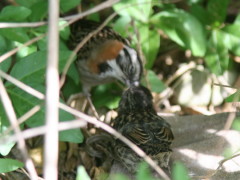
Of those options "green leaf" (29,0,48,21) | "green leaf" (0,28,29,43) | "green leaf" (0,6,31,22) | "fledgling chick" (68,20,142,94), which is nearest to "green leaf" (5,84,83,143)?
"green leaf" (0,28,29,43)

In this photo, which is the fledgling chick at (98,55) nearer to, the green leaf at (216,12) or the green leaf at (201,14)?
the green leaf at (201,14)

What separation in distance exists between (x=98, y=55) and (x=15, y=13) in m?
1.65

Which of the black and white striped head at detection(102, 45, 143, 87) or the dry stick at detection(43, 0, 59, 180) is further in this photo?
the black and white striped head at detection(102, 45, 143, 87)

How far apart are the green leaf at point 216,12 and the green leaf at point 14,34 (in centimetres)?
217

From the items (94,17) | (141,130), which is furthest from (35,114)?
(94,17)

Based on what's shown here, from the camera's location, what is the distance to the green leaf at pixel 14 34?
420cm

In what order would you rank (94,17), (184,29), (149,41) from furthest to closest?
(94,17) → (149,41) → (184,29)

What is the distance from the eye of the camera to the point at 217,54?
18.1 feet

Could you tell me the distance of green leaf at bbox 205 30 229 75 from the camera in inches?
215

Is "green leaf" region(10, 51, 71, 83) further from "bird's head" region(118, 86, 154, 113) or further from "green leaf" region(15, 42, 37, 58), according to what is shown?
"bird's head" region(118, 86, 154, 113)

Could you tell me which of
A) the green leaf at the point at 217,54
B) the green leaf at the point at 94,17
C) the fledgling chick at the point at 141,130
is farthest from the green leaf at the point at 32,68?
the green leaf at the point at 217,54

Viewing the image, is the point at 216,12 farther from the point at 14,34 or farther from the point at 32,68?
the point at 32,68

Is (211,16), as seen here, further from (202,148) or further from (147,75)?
(202,148)

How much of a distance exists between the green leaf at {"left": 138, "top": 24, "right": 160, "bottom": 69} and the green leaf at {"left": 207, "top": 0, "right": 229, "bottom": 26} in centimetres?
69
